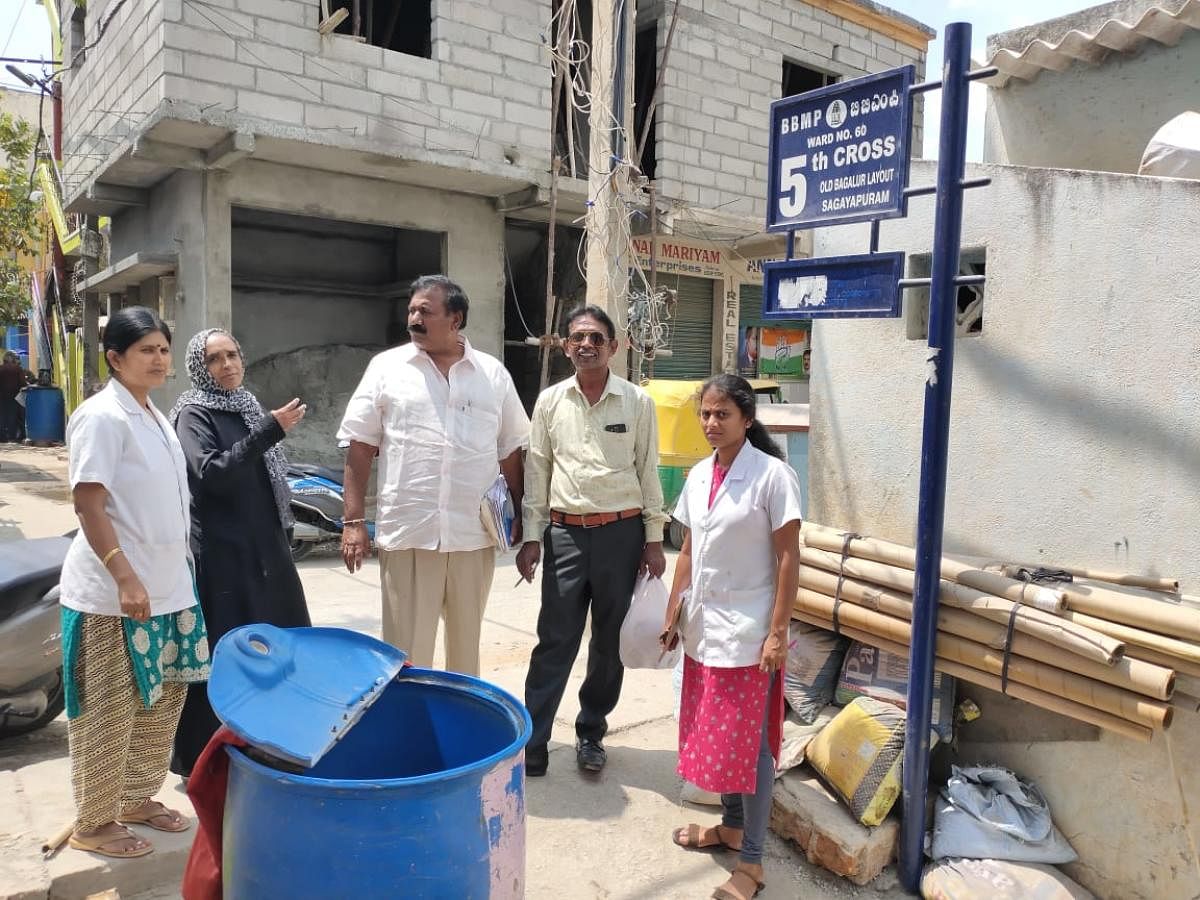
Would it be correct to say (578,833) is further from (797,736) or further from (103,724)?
(103,724)

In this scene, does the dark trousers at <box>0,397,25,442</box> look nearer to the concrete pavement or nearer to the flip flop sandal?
the concrete pavement

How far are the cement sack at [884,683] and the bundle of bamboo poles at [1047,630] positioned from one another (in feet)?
0.57

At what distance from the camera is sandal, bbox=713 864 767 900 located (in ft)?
8.95

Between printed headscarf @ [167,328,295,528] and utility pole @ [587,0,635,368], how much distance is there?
Answer: 7.04 ft

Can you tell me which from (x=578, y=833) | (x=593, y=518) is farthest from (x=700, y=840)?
(x=593, y=518)

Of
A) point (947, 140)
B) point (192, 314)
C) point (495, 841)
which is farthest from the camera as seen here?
point (192, 314)

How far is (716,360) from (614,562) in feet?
32.7

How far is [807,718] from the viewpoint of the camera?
352 cm

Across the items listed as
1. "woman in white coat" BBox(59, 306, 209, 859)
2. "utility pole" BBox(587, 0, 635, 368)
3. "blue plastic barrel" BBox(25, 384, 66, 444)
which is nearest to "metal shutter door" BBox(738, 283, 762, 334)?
"utility pole" BBox(587, 0, 635, 368)

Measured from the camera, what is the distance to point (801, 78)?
44.1ft

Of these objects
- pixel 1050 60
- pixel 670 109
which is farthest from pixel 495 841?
pixel 670 109

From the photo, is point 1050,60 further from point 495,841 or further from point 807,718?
point 495,841

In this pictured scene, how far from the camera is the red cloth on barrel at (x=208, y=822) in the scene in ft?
5.84

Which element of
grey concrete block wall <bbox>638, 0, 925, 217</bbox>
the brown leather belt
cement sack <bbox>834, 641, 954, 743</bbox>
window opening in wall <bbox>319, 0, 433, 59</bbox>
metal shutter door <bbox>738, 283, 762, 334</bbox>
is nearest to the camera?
cement sack <bbox>834, 641, 954, 743</bbox>
